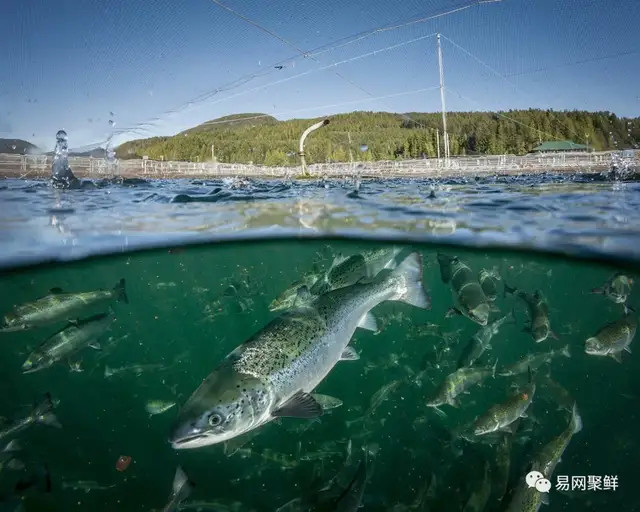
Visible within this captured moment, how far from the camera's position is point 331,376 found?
1786 cm

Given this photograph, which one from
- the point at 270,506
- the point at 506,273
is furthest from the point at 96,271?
the point at 506,273

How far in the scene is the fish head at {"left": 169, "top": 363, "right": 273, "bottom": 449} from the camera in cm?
338

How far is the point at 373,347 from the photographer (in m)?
24.9

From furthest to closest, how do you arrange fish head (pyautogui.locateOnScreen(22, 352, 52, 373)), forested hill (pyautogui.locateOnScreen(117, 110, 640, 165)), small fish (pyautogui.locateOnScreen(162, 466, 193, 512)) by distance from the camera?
forested hill (pyautogui.locateOnScreen(117, 110, 640, 165)), fish head (pyautogui.locateOnScreen(22, 352, 52, 373)), small fish (pyautogui.locateOnScreen(162, 466, 193, 512))

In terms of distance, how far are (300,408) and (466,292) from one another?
180 inches

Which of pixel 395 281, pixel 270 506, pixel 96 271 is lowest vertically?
pixel 270 506

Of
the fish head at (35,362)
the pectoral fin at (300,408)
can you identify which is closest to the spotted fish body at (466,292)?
the pectoral fin at (300,408)

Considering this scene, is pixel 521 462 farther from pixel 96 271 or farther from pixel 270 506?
pixel 96 271

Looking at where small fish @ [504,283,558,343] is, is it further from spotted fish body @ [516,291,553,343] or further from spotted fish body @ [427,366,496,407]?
spotted fish body @ [427,366,496,407]

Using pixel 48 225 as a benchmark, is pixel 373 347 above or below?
A: below

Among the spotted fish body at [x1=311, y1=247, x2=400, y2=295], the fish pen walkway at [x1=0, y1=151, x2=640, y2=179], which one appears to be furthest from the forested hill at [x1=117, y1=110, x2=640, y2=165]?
the spotted fish body at [x1=311, y1=247, x2=400, y2=295]

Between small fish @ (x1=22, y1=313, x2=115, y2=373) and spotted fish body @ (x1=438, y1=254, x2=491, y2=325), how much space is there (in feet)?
20.2

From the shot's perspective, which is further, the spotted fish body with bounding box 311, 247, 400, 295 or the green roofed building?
the green roofed building

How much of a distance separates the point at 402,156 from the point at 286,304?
81.4 meters
